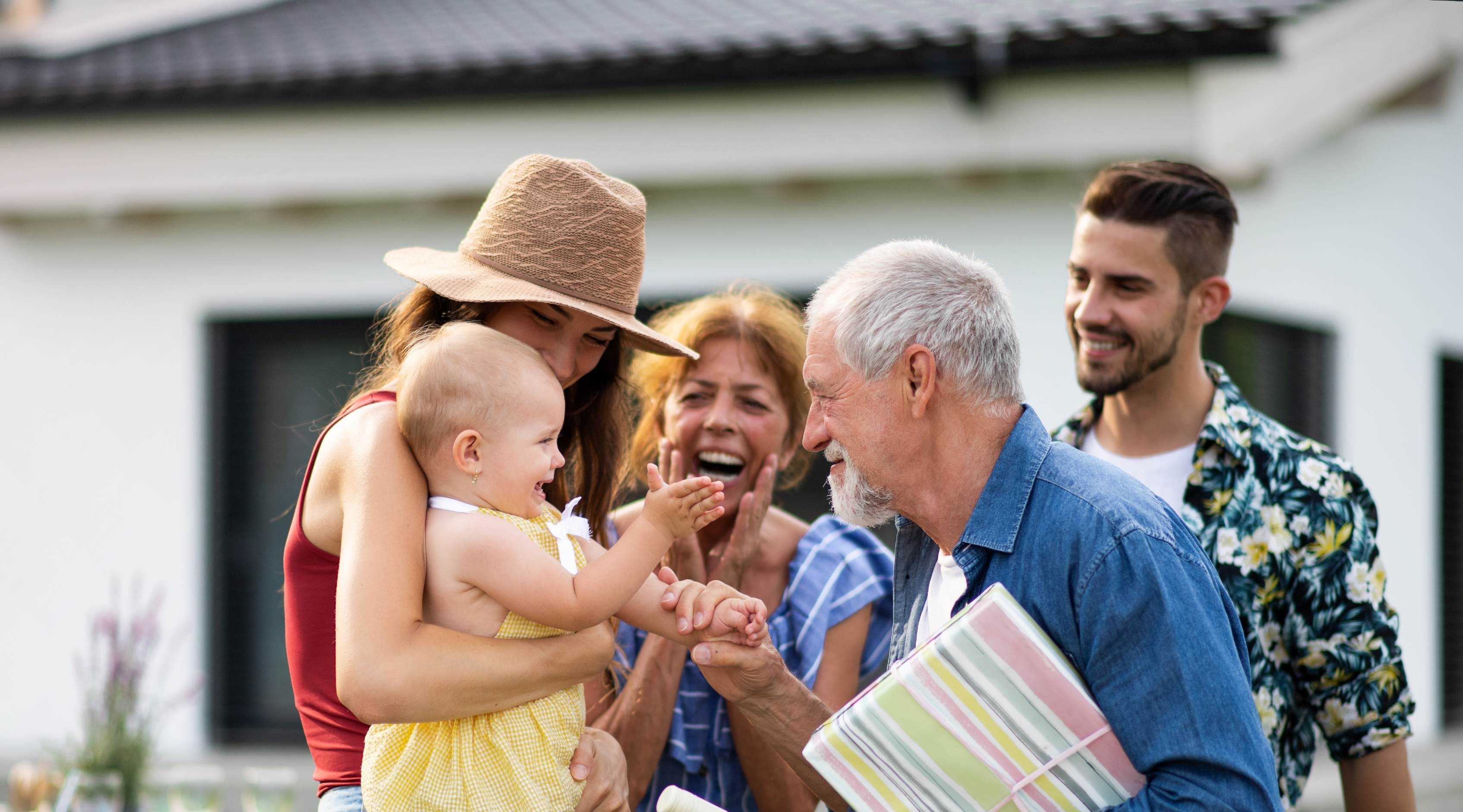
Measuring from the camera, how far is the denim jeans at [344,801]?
6.68 feet

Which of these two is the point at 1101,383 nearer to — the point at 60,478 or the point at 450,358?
the point at 450,358

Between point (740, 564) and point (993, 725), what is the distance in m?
1.01

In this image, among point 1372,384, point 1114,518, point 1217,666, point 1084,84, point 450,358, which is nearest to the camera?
point 1217,666

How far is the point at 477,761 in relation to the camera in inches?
77.1

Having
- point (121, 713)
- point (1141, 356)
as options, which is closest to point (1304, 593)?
point (1141, 356)

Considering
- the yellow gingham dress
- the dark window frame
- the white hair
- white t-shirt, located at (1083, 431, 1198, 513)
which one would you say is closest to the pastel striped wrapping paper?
the white hair

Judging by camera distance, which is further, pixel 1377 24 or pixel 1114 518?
pixel 1377 24

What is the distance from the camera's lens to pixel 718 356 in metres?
2.94

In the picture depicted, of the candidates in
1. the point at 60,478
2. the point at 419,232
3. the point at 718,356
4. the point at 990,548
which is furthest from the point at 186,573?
the point at 990,548

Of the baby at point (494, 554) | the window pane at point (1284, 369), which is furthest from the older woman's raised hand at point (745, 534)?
the window pane at point (1284, 369)

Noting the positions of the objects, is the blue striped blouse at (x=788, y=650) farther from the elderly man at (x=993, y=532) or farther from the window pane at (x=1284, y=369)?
the window pane at (x=1284, y=369)

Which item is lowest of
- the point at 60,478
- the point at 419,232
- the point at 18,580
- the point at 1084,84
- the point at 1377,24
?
the point at 18,580

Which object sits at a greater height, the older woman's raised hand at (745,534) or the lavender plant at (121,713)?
the older woman's raised hand at (745,534)

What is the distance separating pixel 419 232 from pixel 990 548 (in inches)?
209
